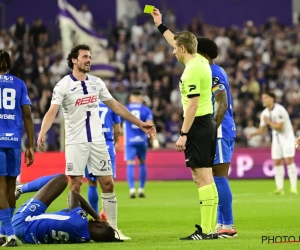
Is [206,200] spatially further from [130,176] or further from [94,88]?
[130,176]

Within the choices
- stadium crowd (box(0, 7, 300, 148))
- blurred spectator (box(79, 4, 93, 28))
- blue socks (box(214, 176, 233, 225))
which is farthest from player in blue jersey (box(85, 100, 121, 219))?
blurred spectator (box(79, 4, 93, 28))

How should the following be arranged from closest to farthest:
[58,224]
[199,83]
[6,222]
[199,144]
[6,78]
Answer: [58,224], [6,222], [199,83], [199,144], [6,78]

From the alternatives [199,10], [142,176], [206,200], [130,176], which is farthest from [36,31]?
[206,200]

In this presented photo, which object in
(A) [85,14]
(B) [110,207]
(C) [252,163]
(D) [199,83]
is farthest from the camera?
(A) [85,14]

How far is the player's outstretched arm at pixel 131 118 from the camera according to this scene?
33.8 feet

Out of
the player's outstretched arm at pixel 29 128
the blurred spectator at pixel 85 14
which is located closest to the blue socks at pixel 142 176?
the player's outstretched arm at pixel 29 128

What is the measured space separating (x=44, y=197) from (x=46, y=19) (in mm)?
23065

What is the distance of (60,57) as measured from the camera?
2980 cm

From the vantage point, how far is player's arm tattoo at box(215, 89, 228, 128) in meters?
10.4

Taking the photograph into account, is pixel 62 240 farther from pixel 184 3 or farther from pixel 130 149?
pixel 184 3

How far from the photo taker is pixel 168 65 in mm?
30781

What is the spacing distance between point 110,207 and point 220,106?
188 centimetres

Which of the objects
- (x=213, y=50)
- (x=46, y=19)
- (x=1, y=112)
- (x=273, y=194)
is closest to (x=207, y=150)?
(x=213, y=50)

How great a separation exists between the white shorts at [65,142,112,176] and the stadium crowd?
54.4ft
